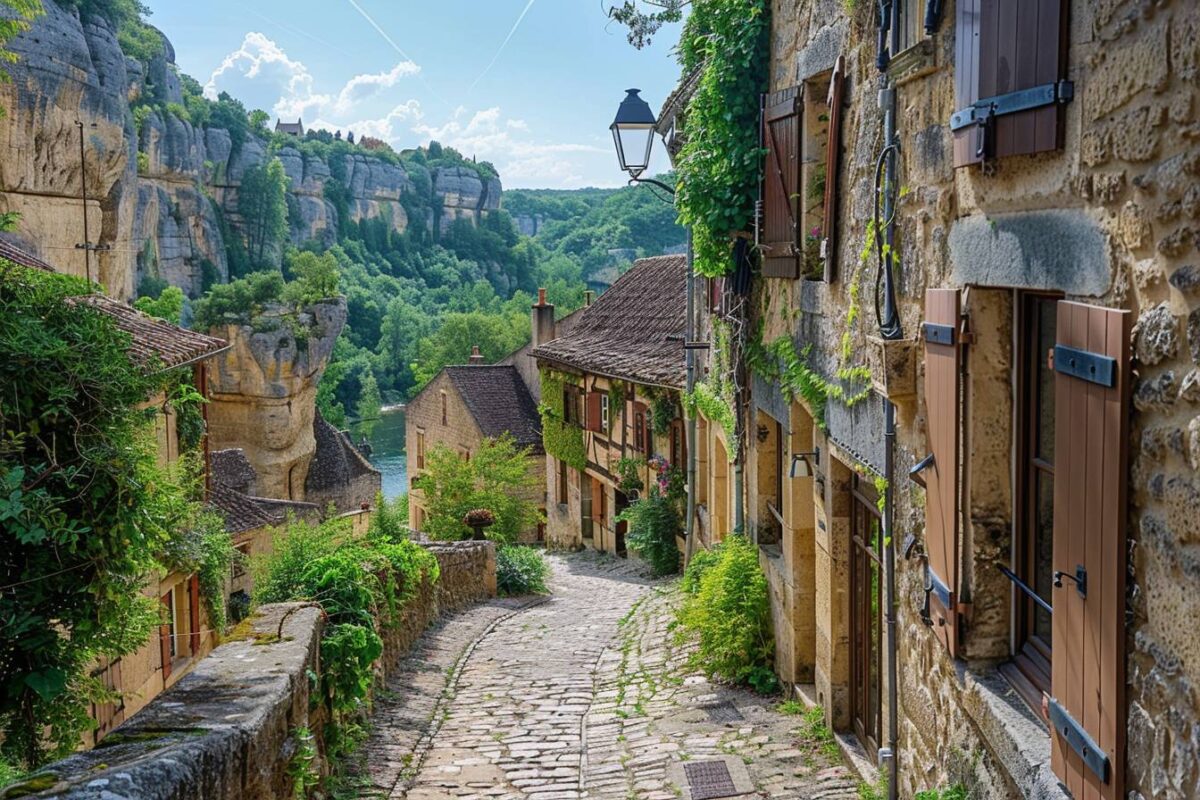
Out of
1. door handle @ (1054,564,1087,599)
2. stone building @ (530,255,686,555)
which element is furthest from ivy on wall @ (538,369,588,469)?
door handle @ (1054,564,1087,599)

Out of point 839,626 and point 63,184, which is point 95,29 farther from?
point 839,626

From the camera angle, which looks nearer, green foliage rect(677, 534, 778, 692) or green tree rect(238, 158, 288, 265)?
green foliage rect(677, 534, 778, 692)

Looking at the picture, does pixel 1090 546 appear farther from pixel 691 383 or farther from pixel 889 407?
pixel 691 383

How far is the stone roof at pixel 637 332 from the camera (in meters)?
18.3

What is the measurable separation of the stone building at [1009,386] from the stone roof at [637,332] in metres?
10.2

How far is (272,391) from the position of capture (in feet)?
115

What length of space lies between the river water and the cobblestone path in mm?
47739

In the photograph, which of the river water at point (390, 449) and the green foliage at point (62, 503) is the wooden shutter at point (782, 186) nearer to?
the green foliage at point (62, 503)

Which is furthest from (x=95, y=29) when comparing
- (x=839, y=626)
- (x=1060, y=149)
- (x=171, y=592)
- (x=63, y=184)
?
(x=1060, y=149)

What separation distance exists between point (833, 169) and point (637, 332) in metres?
14.8

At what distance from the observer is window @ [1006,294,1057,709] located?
3.61m

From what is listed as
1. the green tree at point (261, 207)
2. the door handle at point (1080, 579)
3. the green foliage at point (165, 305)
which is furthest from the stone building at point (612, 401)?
the green tree at point (261, 207)

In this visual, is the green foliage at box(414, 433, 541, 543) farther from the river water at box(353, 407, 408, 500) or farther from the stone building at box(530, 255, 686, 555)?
the river water at box(353, 407, 408, 500)

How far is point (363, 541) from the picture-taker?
11016 mm
